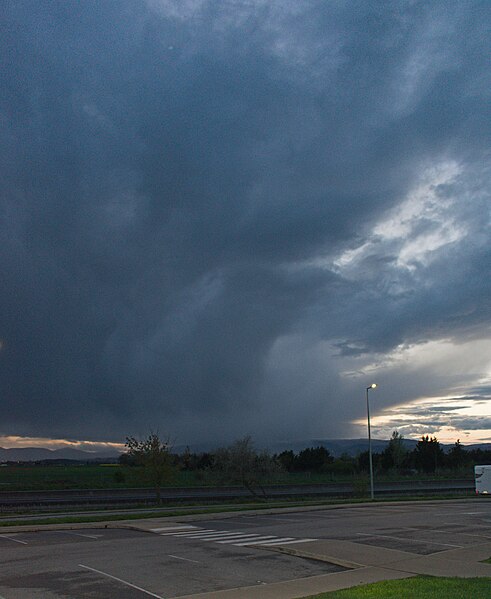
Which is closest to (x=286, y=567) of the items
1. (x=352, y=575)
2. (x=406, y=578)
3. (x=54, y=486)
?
(x=352, y=575)

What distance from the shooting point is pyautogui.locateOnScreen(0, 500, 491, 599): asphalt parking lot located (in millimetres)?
14688

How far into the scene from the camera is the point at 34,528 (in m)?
27.6

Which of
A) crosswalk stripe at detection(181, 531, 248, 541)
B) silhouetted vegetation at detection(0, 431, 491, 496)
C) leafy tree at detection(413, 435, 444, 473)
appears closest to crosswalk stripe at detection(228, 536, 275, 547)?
crosswalk stripe at detection(181, 531, 248, 541)

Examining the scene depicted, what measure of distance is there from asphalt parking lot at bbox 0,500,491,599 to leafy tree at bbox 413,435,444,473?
324ft

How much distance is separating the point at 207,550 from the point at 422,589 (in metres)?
8.73

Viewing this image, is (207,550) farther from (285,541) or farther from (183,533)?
(183,533)

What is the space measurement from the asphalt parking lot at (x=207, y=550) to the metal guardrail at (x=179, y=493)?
20.6 meters

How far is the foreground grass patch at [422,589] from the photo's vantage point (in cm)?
1237

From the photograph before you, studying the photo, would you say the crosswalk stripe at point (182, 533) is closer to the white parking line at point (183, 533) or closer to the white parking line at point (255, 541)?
the white parking line at point (183, 533)

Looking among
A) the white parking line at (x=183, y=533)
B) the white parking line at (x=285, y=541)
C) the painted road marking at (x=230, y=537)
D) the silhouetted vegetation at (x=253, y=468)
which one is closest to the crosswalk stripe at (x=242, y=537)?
the painted road marking at (x=230, y=537)

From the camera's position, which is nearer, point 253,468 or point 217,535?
point 217,535

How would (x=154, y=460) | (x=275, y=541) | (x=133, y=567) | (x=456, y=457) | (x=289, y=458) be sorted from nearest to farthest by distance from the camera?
1. (x=133, y=567)
2. (x=275, y=541)
3. (x=154, y=460)
4. (x=289, y=458)
5. (x=456, y=457)

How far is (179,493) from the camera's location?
201 feet

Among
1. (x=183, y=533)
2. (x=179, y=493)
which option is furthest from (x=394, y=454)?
(x=183, y=533)
